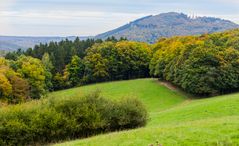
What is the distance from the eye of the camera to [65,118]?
931 inches

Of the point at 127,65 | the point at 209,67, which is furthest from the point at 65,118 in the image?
the point at 127,65

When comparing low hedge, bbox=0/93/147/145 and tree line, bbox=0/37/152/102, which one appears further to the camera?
tree line, bbox=0/37/152/102

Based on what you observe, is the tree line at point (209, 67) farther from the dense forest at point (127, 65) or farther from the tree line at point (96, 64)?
the tree line at point (96, 64)

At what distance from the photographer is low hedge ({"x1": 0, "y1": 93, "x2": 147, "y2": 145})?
2319cm

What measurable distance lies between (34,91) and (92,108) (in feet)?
208

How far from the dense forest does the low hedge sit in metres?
44.5

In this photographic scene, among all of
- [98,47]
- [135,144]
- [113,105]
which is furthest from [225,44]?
[135,144]

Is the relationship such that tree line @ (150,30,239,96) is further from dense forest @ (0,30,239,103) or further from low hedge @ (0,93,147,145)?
low hedge @ (0,93,147,145)

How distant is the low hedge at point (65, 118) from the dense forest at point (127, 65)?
4448cm

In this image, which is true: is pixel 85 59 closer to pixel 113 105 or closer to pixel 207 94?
pixel 207 94

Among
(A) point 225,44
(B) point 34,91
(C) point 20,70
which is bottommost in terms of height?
(B) point 34,91

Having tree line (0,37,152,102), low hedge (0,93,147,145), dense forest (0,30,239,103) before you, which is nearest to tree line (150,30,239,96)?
dense forest (0,30,239,103)

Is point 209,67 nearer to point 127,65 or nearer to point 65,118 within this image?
point 127,65

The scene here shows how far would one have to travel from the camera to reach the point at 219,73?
6800cm
